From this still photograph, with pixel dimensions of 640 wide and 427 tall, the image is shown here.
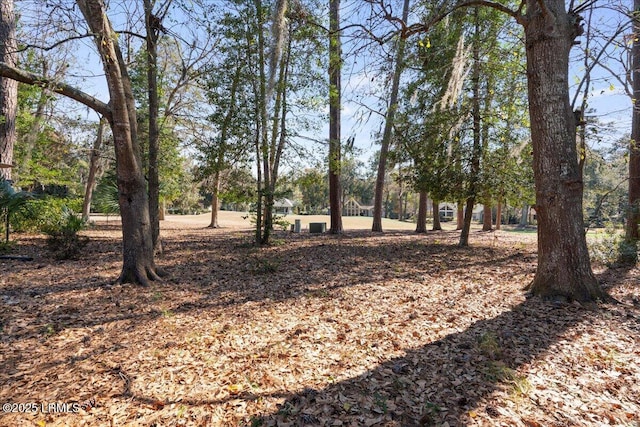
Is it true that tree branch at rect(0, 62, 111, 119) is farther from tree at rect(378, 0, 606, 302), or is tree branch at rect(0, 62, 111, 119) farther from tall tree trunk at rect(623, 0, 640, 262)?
tall tree trunk at rect(623, 0, 640, 262)

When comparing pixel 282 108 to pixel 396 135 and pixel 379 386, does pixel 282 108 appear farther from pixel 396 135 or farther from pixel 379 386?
pixel 379 386

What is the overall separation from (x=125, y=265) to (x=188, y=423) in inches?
146

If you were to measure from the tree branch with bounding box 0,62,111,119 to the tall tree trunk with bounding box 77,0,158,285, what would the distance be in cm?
17

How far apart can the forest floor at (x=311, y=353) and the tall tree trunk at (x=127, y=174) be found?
42 cm

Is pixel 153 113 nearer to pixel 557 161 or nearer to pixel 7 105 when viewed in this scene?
pixel 7 105

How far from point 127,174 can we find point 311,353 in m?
3.88

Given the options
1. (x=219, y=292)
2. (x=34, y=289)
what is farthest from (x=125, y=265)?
(x=219, y=292)

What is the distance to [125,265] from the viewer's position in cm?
514

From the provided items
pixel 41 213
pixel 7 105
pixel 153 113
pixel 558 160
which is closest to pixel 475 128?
pixel 558 160

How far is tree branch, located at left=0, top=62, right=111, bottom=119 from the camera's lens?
402 centimetres

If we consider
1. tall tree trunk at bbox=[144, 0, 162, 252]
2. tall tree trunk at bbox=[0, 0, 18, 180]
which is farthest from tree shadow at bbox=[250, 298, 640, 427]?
tall tree trunk at bbox=[0, 0, 18, 180]

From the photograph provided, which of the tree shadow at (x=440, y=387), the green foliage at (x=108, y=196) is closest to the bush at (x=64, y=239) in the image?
the green foliage at (x=108, y=196)

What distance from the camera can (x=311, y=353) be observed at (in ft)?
10.3

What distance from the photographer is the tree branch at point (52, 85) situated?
4016 mm
